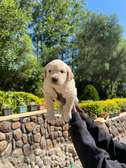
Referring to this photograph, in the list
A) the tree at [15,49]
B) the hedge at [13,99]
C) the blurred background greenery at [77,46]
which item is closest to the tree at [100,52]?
the blurred background greenery at [77,46]

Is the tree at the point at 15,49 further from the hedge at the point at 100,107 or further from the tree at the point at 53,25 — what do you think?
the tree at the point at 53,25

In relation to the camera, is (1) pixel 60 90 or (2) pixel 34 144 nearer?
(1) pixel 60 90

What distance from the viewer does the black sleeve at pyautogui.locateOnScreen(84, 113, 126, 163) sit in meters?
1.66

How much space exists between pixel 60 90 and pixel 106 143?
1.34ft

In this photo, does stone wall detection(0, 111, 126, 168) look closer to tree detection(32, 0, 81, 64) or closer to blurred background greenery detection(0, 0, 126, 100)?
blurred background greenery detection(0, 0, 126, 100)

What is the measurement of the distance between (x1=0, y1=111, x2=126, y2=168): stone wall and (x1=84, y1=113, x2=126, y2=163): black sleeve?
4.63 m

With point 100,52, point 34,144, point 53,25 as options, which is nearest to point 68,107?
point 34,144

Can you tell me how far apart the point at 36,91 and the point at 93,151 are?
17400 millimetres

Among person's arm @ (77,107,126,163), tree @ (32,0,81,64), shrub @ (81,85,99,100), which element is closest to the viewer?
person's arm @ (77,107,126,163)

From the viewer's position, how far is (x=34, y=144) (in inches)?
308

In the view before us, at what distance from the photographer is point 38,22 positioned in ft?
87.5

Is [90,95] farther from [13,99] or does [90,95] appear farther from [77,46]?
[77,46]

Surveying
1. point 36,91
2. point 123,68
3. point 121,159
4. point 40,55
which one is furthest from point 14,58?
point 121,159

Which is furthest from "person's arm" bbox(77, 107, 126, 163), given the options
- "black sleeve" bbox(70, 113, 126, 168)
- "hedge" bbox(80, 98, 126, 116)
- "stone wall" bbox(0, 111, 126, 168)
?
"hedge" bbox(80, 98, 126, 116)
